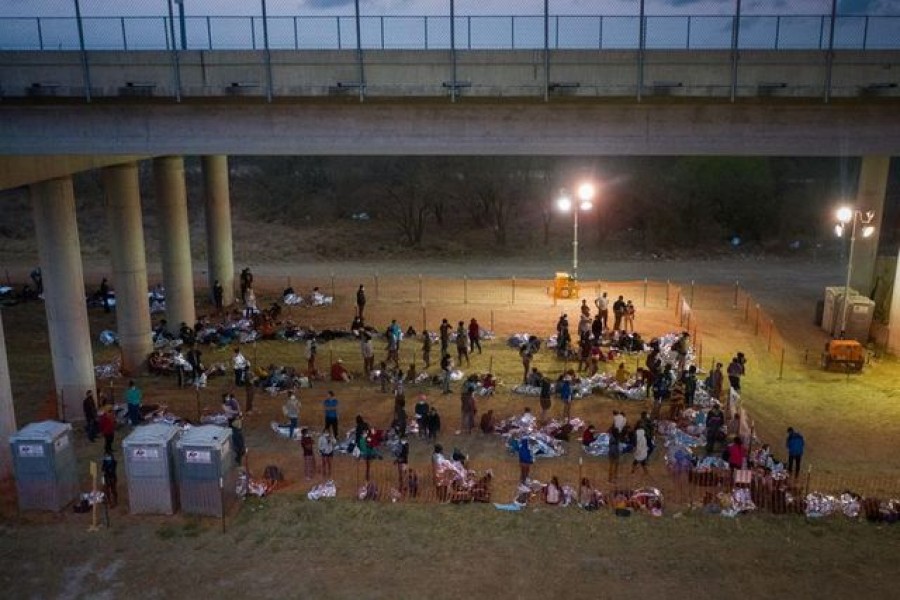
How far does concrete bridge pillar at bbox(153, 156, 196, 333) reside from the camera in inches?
1112

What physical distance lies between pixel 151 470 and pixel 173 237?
14.8 meters

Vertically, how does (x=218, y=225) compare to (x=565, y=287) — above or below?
above

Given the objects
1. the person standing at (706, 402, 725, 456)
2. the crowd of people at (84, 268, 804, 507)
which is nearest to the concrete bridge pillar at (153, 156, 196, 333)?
the crowd of people at (84, 268, 804, 507)

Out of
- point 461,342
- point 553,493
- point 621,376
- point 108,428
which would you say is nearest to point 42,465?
point 108,428

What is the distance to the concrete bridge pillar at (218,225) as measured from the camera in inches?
1353

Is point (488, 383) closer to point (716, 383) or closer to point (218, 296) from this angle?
point (716, 383)

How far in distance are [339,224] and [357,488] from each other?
39638mm

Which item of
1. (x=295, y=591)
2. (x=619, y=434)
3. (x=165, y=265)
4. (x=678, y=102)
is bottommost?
(x=295, y=591)

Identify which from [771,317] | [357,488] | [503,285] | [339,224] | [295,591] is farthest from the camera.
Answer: [339,224]

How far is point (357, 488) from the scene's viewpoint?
55.1 feet

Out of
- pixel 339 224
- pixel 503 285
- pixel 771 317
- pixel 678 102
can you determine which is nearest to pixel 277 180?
pixel 339 224

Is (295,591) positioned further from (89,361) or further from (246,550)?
(89,361)

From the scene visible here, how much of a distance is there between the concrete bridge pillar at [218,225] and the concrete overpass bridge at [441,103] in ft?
46.2

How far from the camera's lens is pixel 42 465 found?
15703mm
